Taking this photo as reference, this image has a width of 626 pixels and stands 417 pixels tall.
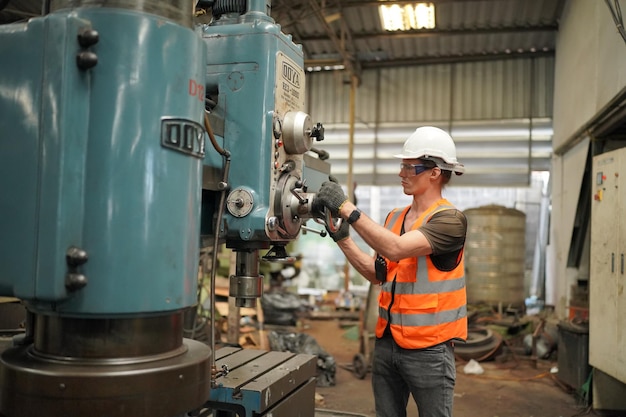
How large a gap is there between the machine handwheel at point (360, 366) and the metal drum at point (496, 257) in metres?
3.08

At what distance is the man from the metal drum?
5355 mm

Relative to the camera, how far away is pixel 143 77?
2.62 ft

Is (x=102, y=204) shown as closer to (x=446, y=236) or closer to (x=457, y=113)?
(x=446, y=236)

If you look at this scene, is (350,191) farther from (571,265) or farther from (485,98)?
(571,265)

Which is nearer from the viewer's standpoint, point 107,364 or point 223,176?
point 107,364

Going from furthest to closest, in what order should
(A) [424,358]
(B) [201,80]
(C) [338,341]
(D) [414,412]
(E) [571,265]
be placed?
(C) [338,341] → (E) [571,265] → (D) [414,412] → (A) [424,358] → (B) [201,80]

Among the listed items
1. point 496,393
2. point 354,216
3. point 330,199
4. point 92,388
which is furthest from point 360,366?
point 92,388

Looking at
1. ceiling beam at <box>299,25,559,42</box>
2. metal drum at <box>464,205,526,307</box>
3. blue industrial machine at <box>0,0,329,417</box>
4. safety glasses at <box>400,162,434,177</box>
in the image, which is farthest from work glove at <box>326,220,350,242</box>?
ceiling beam at <box>299,25,559,42</box>

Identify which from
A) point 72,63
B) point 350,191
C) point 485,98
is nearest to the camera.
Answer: point 72,63

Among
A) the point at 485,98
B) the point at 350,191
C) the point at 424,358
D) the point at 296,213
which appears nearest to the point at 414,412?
the point at 424,358

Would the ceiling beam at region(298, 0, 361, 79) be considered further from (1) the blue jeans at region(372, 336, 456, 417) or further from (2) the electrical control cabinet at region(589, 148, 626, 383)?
(1) the blue jeans at region(372, 336, 456, 417)

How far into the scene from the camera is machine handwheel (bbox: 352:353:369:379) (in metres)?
4.05

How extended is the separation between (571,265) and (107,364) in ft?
15.1

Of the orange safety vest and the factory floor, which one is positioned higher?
the orange safety vest
